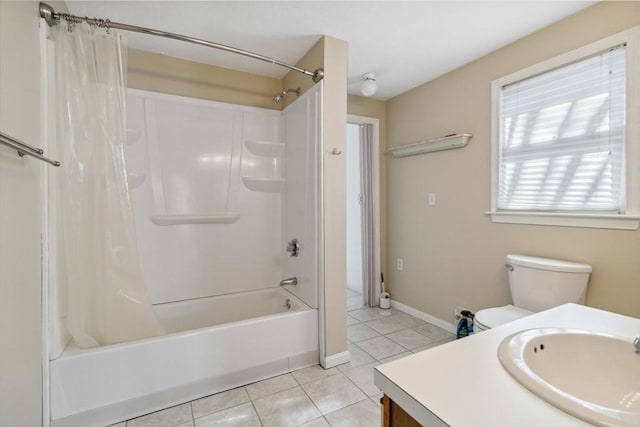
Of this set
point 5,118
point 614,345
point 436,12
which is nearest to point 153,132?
point 5,118

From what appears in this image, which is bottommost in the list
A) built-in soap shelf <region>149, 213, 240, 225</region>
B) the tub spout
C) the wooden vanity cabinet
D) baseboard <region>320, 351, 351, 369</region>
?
baseboard <region>320, 351, 351, 369</region>

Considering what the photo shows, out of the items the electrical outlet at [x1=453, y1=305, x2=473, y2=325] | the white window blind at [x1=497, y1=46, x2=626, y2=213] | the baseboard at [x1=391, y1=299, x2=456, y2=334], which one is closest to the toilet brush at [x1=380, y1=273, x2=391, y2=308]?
the baseboard at [x1=391, y1=299, x2=456, y2=334]

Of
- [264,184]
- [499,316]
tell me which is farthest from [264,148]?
[499,316]

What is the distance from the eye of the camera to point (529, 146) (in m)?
1.97

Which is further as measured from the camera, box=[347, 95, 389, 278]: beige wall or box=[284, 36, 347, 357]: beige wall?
box=[347, 95, 389, 278]: beige wall

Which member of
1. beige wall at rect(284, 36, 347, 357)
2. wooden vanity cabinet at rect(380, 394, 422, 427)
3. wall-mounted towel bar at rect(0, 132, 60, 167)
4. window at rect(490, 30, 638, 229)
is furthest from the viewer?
beige wall at rect(284, 36, 347, 357)

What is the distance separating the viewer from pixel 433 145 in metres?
2.54

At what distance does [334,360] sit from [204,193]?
165cm

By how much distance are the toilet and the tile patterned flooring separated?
769 millimetres

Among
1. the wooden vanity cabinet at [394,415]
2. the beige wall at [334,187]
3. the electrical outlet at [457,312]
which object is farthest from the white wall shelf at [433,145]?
the wooden vanity cabinet at [394,415]

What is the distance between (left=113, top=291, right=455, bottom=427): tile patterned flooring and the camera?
1511mm

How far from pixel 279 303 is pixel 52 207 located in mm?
1673

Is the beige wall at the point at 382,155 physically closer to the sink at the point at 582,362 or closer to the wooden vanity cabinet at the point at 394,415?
the sink at the point at 582,362

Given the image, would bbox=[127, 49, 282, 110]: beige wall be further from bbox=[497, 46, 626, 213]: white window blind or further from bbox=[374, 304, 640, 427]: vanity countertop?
bbox=[374, 304, 640, 427]: vanity countertop
